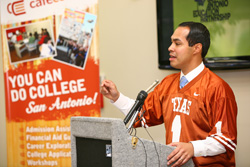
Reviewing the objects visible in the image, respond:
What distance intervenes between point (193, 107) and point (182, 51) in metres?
0.32

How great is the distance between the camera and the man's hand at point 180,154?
4.57 ft

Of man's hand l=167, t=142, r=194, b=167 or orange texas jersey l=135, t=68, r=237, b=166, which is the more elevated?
orange texas jersey l=135, t=68, r=237, b=166

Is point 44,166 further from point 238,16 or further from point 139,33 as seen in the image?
point 238,16

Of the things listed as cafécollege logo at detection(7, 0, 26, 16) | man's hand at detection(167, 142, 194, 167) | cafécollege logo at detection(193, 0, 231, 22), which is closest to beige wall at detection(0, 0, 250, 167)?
cafécollege logo at detection(193, 0, 231, 22)

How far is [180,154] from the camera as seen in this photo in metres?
1.41

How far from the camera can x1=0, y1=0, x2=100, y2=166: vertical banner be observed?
289 centimetres

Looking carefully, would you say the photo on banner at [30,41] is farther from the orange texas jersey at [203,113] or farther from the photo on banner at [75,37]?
the orange texas jersey at [203,113]

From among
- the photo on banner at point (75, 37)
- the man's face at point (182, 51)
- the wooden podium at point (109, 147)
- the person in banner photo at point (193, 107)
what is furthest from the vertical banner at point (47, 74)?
the wooden podium at point (109, 147)

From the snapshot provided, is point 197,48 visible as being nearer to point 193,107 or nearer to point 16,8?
point 193,107

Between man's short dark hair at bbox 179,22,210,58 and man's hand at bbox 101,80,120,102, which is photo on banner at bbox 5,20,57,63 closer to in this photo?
man's hand at bbox 101,80,120,102

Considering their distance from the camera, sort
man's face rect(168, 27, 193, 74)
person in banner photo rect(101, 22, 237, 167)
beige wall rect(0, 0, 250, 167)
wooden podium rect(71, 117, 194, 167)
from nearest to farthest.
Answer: wooden podium rect(71, 117, 194, 167) → person in banner photo rect(101, 22, 237, 167) → man's face rect(168, 27, 193, 74) → beige wall rect(0, 0, 250, 167)

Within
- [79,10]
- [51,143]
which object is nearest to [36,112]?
[51,143]

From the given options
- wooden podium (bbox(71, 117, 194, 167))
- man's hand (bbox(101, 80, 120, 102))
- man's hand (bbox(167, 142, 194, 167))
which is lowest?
man's hand (bbox(167, 142, 194, 167))

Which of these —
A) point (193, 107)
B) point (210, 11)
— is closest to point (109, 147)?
point (193, 107)
